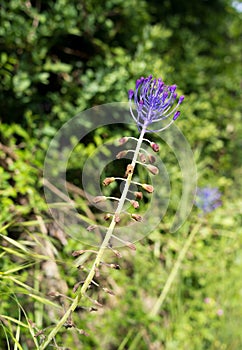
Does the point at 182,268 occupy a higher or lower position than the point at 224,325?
higher

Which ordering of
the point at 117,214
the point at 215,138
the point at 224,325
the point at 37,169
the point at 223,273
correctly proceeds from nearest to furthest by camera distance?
1. the point at 117,214
2. the point at 37,169
3. the point at 224,325
4. the point at 223,273
5. the point at 215,138

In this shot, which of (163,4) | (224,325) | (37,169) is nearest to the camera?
(37,169)

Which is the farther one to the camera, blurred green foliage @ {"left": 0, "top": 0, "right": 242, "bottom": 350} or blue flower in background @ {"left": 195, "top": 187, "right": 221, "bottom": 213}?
blue flower in background @ {"left": 195, "top": 187, "right": 221, "bottom": 213}

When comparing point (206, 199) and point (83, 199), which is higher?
point (206, 199)

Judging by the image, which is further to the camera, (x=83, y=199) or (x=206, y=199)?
(x=206, y=199)

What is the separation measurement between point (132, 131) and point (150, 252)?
29.5 inches

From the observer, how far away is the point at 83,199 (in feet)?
8.43

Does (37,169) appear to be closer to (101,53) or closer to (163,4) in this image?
(101,53)

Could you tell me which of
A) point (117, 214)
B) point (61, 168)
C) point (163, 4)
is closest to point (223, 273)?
point (61, 168)

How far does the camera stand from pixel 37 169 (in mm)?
2383

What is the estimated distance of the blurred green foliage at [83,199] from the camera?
83.0 inches

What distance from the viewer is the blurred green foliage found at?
83.0 inches

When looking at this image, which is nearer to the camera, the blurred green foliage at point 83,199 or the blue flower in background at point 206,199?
the blurred green foliage at point 83,199

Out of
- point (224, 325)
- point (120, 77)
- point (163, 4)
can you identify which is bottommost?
point (224, 325)
